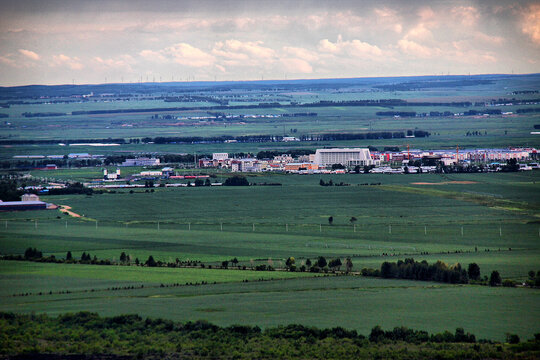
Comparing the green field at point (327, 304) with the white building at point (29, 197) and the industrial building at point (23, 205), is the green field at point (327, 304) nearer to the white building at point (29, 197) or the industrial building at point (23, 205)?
the industrial building at point (23, 205)

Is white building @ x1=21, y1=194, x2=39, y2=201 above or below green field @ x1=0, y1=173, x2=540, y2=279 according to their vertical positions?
above

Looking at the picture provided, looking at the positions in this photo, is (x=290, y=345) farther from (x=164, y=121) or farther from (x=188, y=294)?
(x=164, y=121)

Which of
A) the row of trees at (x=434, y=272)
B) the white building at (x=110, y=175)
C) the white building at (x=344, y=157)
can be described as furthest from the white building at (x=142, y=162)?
the row of trees at (x=434, y=272)

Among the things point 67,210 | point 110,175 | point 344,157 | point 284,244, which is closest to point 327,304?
point 284,244

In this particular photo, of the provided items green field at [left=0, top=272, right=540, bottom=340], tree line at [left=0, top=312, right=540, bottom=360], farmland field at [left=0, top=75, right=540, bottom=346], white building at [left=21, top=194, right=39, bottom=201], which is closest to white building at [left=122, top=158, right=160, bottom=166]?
farmland field at [left=0, top=75, right=540, bottom=346]

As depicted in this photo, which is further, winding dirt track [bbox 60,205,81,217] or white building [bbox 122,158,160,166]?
white building [bbox 122,158,160,166]

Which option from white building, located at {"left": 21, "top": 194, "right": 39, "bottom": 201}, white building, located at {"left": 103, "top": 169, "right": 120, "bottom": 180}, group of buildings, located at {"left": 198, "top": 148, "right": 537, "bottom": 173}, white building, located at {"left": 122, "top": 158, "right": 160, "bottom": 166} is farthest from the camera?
white building, located at {"left": 122, "top": 158, "right": 160, "bottom": 166}

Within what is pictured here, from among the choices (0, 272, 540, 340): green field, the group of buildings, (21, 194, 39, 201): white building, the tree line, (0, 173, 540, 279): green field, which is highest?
the group of buildings

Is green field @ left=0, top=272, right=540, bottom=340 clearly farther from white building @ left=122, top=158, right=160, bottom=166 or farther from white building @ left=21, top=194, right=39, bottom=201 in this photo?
white building @ left=122, top=158, right=160, bottom=166

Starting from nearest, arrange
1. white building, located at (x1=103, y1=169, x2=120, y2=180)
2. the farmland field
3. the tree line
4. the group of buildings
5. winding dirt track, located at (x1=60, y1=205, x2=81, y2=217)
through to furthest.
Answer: the tree line
the farmland field
winding dirt track, located at (x1=60, y1=205, x2=81, y2=217)
white building, located at (x1=103, y1=169, x2=120, y2=180)
the group of buildings
